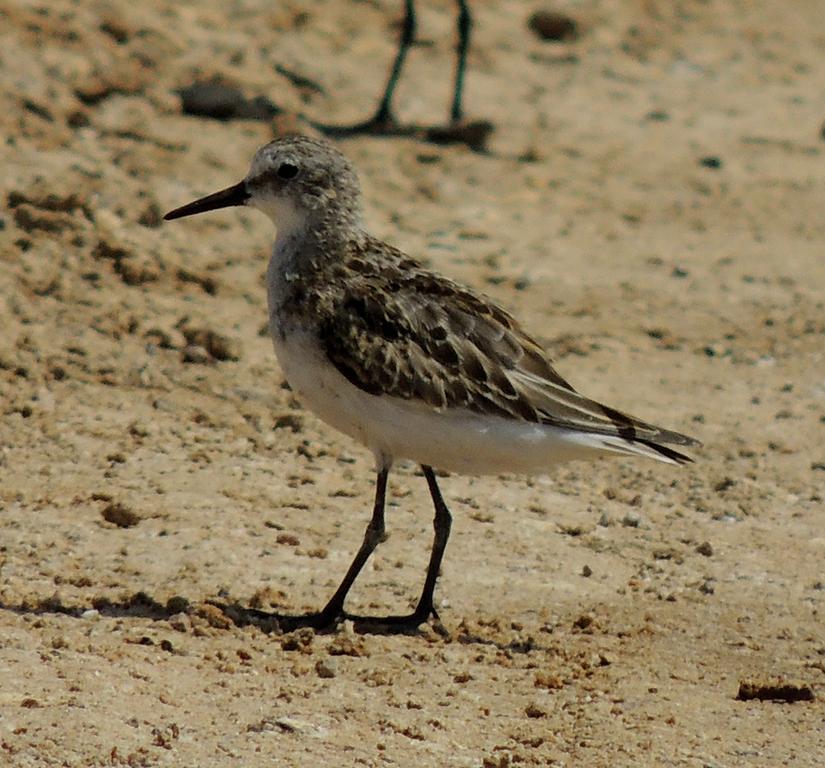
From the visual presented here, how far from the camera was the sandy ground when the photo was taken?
6289mm

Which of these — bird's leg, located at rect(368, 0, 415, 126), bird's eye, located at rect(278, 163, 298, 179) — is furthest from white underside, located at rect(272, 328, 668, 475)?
bird's leg, located at rect(368, 0, 415, 126)

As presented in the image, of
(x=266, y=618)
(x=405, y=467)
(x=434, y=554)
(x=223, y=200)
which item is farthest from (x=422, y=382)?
(x=405, y=467)

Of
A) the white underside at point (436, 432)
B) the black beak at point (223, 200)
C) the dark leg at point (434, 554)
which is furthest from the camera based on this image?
the black beak at point (223, 200)

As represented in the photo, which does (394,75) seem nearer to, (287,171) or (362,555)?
(287,171)

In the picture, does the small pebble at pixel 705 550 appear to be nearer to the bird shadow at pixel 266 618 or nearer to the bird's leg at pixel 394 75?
the bird shadow at pixel 266 618

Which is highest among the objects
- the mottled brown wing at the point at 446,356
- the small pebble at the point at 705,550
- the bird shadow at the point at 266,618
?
the mottled brown wing at the point at 446,356

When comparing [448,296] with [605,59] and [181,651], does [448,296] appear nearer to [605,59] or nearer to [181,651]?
[181,651]

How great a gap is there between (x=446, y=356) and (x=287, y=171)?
1.14 metres

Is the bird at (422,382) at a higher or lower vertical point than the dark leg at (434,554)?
higher

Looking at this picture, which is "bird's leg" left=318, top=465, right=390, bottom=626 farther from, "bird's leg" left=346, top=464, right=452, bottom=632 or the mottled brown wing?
the mottled brown wing

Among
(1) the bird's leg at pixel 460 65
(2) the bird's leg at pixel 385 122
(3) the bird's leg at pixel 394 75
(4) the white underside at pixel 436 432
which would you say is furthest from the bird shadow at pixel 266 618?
(1) the bird's leg at pixel 460 65

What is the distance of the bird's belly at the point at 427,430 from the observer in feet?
22.8

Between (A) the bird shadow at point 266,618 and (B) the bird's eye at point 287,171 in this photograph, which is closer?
(A) the bird shadow at point 266,618

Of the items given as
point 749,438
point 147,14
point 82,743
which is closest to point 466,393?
point 82,743
